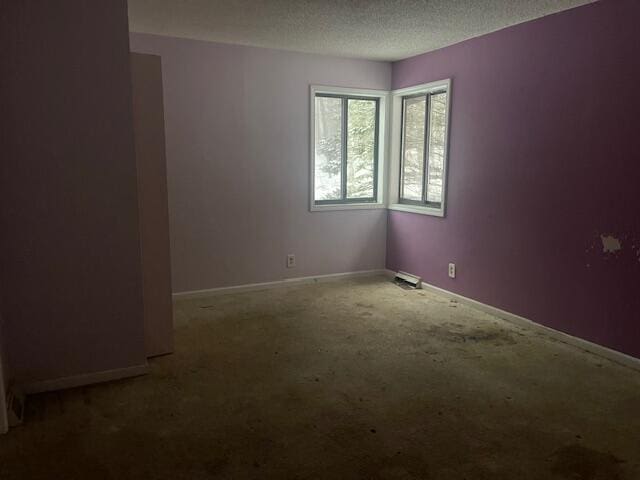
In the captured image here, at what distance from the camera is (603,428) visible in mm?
2484

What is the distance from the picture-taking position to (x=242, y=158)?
477 centimetres

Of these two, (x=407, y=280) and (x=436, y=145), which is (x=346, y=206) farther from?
(x=436, y=145)

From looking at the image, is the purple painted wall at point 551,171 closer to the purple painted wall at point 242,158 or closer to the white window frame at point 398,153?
the white window frame at point 398,153

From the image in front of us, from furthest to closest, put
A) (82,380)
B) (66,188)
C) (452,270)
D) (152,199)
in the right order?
(452,270) < (152,199) < (82,380) < (66,188)

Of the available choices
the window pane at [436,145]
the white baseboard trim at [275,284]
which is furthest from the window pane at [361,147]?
the white baseboard trim at [275,284]

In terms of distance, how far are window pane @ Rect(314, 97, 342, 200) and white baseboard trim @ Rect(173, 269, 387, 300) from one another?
2.78 feet

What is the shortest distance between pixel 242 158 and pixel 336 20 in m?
1.58

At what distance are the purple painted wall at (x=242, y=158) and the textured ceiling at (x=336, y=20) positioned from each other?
0.88 ft

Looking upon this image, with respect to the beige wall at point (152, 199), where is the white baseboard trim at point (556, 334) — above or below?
below

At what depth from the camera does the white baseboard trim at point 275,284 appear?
473 cm

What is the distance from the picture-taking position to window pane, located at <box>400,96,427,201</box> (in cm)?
517

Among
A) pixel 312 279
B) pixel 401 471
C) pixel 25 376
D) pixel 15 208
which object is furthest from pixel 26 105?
pixel 312 279

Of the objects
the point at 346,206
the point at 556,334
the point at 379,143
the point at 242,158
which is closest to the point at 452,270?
the point at 556,334

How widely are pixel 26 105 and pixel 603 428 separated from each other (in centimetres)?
333
